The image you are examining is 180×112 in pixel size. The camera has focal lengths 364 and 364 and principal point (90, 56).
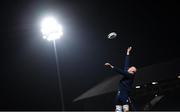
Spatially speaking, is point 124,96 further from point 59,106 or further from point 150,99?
point 59,106

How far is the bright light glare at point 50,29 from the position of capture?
83.0 feet

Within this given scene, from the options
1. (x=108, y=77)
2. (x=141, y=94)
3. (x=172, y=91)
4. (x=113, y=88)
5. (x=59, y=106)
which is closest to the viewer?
(x=172, y=91)

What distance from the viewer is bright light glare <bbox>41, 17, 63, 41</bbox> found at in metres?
25.3

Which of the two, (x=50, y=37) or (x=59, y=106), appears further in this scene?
(x=59, y=106)

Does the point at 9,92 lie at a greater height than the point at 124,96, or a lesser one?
lesser

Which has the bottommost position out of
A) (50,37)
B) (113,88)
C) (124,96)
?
(113,88)

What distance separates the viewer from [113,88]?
95.1 ft

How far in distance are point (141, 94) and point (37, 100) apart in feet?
42.4

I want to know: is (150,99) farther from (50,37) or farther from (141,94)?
(50,37)

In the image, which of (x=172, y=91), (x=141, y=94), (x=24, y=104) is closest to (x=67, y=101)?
(x=24, y=104)

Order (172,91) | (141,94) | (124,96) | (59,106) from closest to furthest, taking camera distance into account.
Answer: (124,96) → (172,91) → (141,94) → (59,106)

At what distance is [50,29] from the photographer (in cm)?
2538

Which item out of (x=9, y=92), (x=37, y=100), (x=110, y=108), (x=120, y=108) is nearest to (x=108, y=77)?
(x=110, y=108)

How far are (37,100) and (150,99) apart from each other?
14138mm
